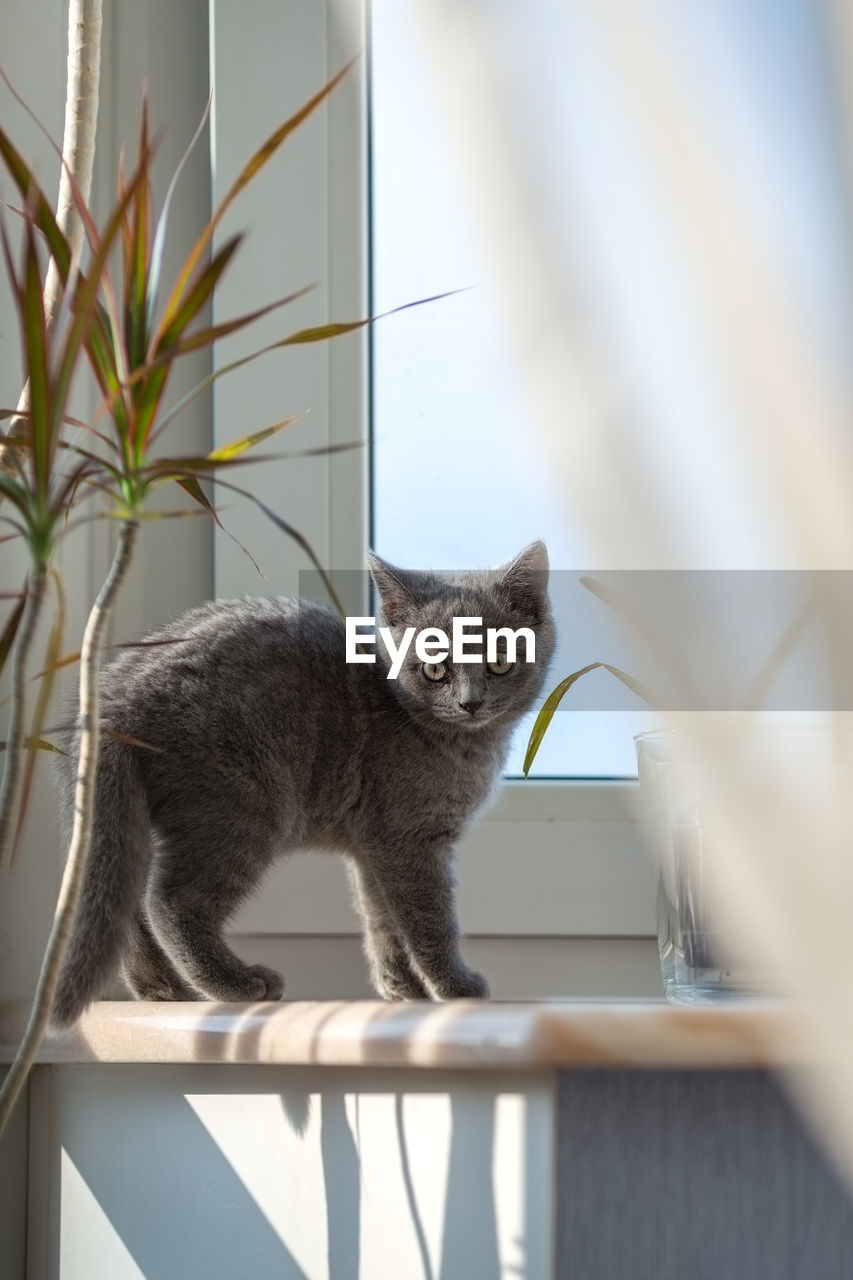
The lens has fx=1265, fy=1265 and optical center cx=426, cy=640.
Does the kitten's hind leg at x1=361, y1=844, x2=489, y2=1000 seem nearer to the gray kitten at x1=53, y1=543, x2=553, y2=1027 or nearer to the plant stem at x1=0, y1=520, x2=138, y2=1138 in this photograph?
the gray kitten at x1=53, y1=543, x2=553, y2=1027

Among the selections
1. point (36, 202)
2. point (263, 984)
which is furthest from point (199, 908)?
point (36, 202)

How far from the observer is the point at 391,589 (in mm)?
1112

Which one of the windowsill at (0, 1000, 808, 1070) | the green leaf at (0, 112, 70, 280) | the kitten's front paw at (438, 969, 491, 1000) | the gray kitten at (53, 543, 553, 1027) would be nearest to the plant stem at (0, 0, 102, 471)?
the green leaf at (0, 112, 70, 280)

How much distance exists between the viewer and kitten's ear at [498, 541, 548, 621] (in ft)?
3.65

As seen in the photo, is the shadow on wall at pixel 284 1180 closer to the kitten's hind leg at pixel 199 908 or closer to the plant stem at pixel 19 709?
the kitten's hind leg at pixel 199 908

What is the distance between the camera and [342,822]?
1058mm

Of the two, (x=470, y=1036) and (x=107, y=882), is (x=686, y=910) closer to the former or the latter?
(x=470, y=1036)

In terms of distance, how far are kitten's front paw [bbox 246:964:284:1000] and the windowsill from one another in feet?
0.33

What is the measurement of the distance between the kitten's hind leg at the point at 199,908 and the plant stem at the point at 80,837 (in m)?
0.26

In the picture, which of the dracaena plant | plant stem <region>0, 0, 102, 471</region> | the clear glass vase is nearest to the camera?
the dracaena plant

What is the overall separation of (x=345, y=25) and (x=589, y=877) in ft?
2.72

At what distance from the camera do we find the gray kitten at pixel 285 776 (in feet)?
3.13

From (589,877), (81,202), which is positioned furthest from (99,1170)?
(81,202)

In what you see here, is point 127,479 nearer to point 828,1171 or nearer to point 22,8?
point 828,1171
